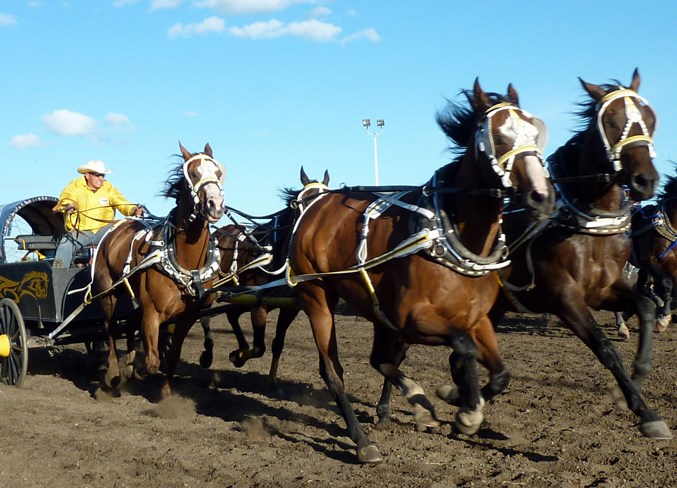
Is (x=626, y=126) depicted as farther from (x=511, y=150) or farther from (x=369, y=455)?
(x=369, y=455)

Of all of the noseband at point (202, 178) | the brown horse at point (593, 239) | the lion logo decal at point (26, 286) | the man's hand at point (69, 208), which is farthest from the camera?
the man's hand at point (69, 208)

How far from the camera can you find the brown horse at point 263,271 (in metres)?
8.27

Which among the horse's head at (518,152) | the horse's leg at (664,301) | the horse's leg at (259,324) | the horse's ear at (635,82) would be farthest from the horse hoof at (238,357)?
the horse's leg at (664,301)

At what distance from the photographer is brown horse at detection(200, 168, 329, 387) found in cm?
827

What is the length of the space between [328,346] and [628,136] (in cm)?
266

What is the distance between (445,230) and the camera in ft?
16.8

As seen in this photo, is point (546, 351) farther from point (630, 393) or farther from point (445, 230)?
point (445, 230)

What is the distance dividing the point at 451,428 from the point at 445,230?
218 cm

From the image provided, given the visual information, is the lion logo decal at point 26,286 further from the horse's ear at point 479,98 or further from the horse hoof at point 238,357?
the horse's ear at point 479,98

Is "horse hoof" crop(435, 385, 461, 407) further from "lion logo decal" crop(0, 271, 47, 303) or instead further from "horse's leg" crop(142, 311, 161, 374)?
"lion logo decal" crop(0, 271, 47, 303)

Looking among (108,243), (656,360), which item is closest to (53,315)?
(108,243)

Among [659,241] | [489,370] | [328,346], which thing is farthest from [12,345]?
[659,241]

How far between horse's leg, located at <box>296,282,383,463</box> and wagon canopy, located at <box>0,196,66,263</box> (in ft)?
15.3

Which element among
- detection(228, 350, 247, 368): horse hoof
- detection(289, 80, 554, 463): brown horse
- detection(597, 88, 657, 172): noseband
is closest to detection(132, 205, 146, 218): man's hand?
detection(228, 350, 247, 368): horse hoof
